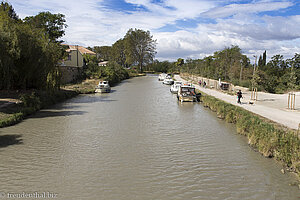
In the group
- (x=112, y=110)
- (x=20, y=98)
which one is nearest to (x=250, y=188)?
(x=112, y=110)

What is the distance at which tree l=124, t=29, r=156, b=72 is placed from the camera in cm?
10019

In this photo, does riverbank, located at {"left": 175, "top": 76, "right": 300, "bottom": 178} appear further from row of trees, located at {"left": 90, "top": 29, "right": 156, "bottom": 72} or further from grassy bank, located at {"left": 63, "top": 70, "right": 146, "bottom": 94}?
row of trees, located at {"left": 90, "top": 29, "right": 156, "bottom": 72}

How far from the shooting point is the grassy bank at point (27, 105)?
1726cm

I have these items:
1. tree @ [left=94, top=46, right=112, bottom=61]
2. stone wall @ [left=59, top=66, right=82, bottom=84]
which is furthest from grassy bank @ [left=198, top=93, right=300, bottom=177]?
tree @ [left=94, top=46, right=112, bottom=61]

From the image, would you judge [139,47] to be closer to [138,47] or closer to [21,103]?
[138,47]

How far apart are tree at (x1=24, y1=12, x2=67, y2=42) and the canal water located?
2687cm

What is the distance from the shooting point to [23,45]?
21.4 m

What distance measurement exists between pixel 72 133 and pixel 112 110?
8296 millimetres

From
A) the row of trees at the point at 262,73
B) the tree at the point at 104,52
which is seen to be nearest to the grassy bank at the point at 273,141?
the row of trees at the point at 262,73

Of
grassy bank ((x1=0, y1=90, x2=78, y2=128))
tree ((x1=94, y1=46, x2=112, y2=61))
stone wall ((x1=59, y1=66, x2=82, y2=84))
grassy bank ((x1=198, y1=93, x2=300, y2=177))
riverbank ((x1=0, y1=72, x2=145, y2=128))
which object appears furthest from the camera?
tree ((x1=94, y1=46, x2=112, y2=61))

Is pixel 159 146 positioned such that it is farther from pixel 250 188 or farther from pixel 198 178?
pixel 250 188

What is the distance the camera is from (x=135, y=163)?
1086cm

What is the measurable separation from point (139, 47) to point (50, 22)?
6343 centimetres

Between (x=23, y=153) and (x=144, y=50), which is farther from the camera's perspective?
(x=144, y=50)
